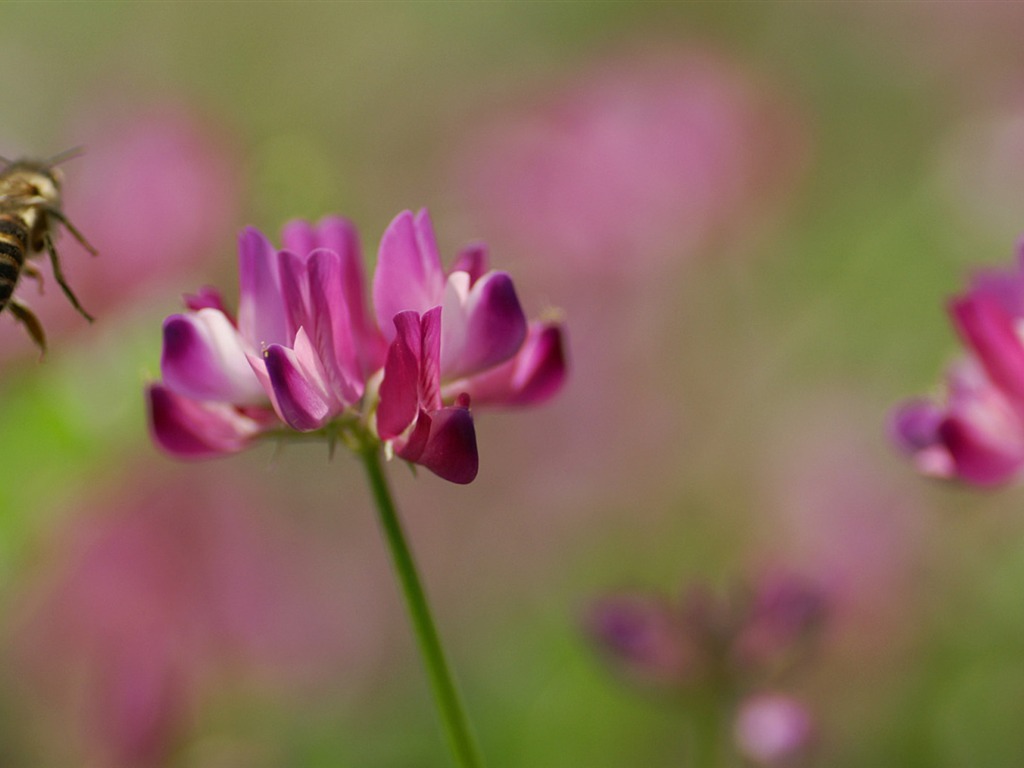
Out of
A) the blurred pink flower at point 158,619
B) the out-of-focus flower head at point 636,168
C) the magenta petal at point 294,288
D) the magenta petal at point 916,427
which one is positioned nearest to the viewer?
the magenta petal at point 294,288

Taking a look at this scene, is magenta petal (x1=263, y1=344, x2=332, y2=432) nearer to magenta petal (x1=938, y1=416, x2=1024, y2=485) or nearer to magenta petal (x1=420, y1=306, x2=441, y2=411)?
magenta petal (x1=420, y1=306, x2=441, y2=411)

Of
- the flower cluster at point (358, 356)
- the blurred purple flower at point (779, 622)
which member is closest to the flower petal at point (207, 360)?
the flower cluster at point (358, 356)

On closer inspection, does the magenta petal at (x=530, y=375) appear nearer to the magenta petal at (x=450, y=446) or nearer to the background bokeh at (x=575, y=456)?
the magenta petal at (x=450, y=446)

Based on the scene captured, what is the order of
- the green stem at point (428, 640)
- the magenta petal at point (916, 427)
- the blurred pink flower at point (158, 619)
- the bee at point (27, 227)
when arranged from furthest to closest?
the blurred pink flower at point (158, 619), the bee at point (27, 227), the magenta petal at point (916, 427), the green stem at point (428, 640)

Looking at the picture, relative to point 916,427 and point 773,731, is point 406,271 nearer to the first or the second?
point 916,427

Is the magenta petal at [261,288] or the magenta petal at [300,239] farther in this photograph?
the magenta petal at [300,239]

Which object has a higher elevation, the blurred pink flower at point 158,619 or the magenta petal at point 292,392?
the magenta petal at point 292,392

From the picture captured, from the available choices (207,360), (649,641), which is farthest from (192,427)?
(649,641)

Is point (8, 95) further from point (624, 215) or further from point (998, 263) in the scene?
point (998, 263)
